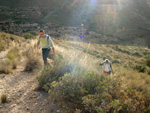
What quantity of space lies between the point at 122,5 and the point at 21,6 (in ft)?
140

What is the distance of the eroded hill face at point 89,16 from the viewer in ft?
120

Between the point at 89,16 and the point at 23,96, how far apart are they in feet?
164

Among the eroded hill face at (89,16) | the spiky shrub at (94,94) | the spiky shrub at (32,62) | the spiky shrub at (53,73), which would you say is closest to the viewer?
the spiky shrub at (94,94)

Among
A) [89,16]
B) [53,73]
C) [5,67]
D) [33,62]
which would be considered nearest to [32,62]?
[33,62]

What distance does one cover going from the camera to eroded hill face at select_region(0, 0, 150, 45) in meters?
36.7

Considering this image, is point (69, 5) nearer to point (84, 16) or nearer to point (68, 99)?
point (84, 16)

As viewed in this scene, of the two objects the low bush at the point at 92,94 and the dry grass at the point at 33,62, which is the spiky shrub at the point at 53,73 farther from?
the dry grass at the point at 33,62

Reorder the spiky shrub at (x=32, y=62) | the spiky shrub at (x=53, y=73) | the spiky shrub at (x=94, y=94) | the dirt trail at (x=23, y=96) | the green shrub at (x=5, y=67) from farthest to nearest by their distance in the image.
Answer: the spiky shrub at (x=32, y=62), the green shrub at (x=5, y=67), the spiky shrub at (x=53, y=73), the dirt trail at (x=23, y=96), the spiky shrub at (x=94, y=94)

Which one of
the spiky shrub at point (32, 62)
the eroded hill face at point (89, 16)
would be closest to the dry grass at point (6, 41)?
the spiky shrub at point (32, 62)

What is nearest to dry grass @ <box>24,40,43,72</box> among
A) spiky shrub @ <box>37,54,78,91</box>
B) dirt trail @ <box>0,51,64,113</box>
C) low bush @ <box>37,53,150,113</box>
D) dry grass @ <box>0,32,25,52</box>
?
dirt trail @ <box>0,51,64,113</box>

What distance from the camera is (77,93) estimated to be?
9.53ft

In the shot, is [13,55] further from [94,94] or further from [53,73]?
[94,94]

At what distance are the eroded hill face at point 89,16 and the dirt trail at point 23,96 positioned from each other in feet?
96.8

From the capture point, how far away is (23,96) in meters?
3.71
